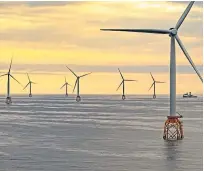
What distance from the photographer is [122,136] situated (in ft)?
264

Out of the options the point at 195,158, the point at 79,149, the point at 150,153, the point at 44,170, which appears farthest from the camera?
the point at 79,149

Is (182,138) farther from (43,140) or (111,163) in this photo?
(111,163)

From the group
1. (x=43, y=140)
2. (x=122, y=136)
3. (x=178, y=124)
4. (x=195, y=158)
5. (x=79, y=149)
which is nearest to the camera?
(x=195, y=158)

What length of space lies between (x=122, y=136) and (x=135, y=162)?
29.4 m

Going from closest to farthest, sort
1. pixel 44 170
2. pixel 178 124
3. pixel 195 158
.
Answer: pixel 44 170, pixel 195 158, pixel 178 124

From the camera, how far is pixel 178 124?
68062 millimetres

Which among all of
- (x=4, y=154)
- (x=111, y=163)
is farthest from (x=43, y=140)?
(x=111, y=163)

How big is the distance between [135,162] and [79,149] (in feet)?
42.0

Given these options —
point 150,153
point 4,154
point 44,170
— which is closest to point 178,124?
point 150,153

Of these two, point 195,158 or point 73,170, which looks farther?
point 195,158

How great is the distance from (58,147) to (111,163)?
49.2 feet

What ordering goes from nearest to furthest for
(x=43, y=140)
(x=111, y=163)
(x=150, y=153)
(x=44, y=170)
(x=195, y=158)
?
(x=44, y=170) → (x=111, y=163) → (x=195, y=158) → (x=150, y=153) → (x=43, y=140)

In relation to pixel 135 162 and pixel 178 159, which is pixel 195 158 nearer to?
pixel 178 159

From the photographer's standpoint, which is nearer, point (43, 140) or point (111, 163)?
point (111, 163)
